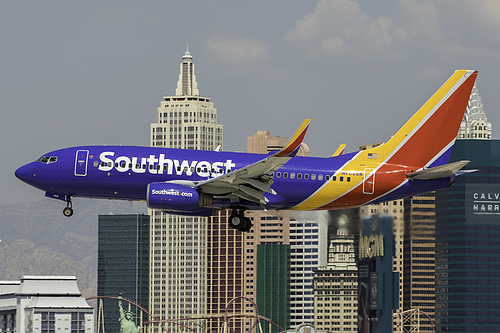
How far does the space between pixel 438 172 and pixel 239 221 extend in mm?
14506

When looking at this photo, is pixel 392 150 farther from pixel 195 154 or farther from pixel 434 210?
pixel 434 210

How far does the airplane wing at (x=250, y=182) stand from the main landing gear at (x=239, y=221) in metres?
1.01

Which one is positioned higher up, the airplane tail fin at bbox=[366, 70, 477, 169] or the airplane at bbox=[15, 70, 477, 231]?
the airplane tail fin at bbox=[366, 70, 477, 169]

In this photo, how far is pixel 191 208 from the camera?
8512 centimetres

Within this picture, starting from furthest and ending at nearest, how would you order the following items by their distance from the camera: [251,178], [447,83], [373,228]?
1. [373,228]
2. [447,83]
3. [251,178]

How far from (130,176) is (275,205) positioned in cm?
1047

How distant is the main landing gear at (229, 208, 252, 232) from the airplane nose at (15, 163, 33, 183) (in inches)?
588

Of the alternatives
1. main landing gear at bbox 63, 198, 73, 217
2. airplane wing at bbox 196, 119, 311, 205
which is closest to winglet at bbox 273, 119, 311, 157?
airplane wing at bbox 196, 119, 311, 205

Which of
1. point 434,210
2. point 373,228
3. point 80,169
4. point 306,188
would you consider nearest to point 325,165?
point 306,188

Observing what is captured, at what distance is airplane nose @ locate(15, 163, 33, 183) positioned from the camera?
88.0 m

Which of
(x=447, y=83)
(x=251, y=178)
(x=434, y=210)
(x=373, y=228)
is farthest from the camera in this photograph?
(x=434, y=210)

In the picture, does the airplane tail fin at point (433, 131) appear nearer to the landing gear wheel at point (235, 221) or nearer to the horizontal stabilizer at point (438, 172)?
the horizontal stabilizer at point (438, 172)

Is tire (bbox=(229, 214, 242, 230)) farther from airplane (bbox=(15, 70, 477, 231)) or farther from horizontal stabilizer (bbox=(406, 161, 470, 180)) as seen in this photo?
horizontal stabilizer (bbox=(406, 161, 470, 180))

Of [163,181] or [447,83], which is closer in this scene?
[163,181]
